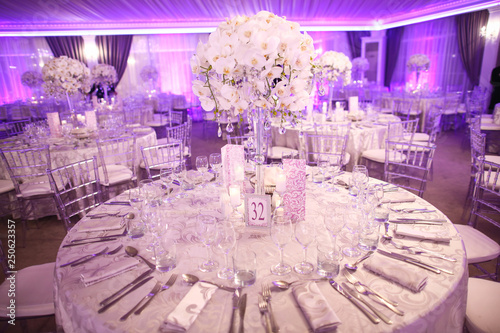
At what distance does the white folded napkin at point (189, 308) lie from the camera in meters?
0.90

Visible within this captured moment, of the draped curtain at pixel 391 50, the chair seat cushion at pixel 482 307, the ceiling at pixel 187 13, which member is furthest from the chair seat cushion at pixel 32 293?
the draped curtain at pixel 391 50

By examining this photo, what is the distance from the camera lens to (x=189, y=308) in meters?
0.96

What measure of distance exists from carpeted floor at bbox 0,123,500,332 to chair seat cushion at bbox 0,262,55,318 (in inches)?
24.9

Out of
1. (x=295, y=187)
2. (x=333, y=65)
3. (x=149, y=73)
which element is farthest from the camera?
(x=149, y=73)

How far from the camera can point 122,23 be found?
31.0 ft

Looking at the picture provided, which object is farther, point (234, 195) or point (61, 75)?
point (61, 75)

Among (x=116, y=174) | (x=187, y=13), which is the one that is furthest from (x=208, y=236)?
(x=187, y=13)

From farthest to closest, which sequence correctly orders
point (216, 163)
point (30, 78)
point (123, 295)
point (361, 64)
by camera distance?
1. point (361, 64)
2. point (30, 78)
3. point (216, 163)
4. point (123, 295)

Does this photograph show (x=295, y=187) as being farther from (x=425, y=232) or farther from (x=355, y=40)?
(x=355, y=40)

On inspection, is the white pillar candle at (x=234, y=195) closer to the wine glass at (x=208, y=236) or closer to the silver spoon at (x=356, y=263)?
the wine glass at (x=208, y=236)

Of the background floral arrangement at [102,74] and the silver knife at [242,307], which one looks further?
the background floral arrangement at [102,74]

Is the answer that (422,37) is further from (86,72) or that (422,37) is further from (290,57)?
(290,57)

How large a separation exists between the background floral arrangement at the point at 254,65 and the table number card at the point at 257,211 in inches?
16.6

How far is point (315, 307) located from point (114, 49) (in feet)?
39.9
